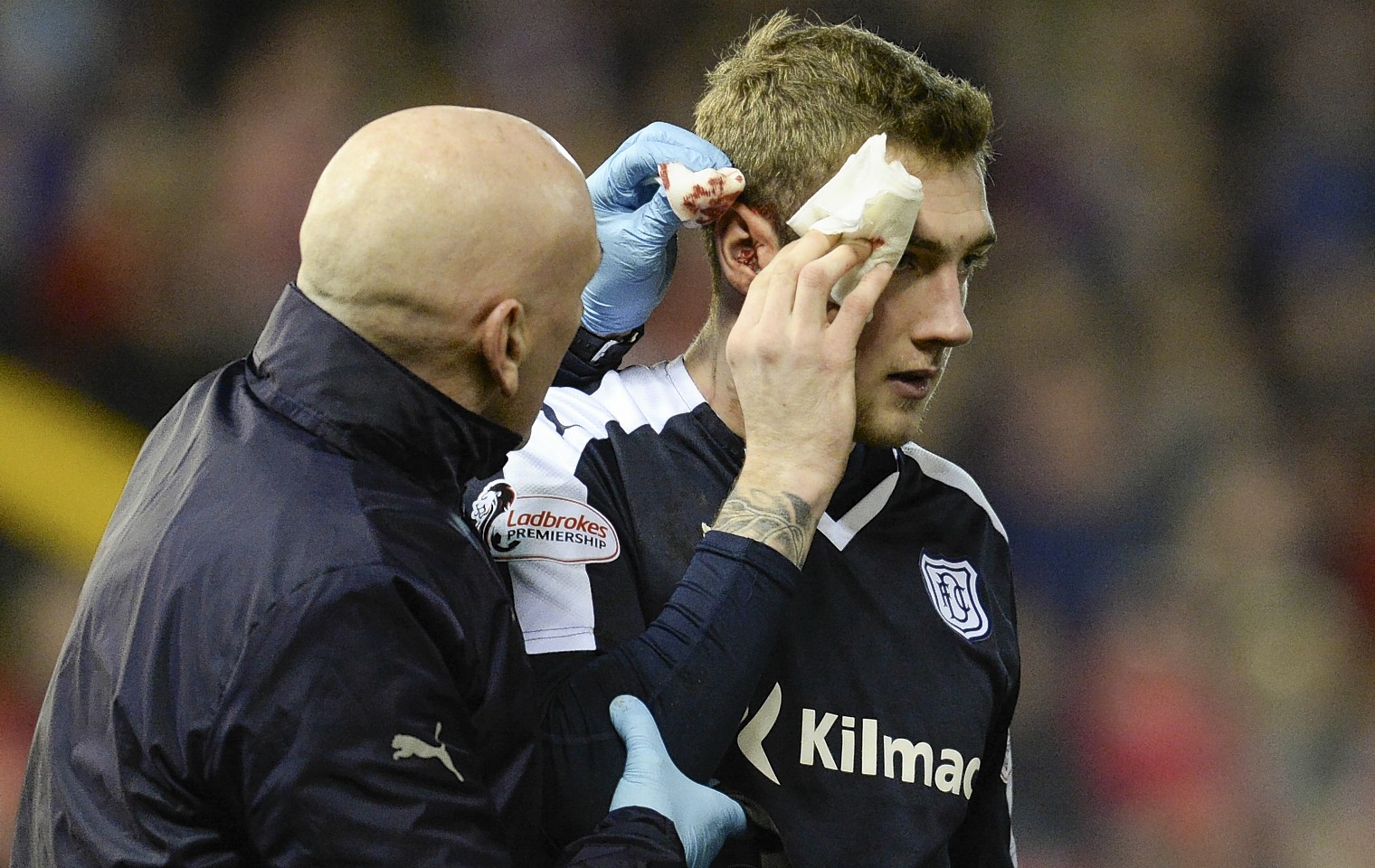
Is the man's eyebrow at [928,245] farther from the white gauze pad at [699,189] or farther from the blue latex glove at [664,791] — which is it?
the blue latex glove at [664,791]

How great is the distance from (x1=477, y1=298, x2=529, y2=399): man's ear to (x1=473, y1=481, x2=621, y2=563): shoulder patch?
24cm

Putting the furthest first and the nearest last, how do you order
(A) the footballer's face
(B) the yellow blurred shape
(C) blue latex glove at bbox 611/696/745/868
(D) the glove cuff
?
(B) the yellow blurred shape, (D) the glove cuff, (A) the footballer's face, (C) blue latex glove at bbox 611/696/745/868

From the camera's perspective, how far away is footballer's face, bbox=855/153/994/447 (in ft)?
5.43

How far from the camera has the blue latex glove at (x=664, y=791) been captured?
133 centimetres

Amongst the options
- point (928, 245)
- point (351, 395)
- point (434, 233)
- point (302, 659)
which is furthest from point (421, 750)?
point (928, 245)

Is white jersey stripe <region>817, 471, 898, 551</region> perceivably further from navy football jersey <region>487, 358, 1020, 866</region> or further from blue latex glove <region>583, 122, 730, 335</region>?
blue latex glove <region>583, 122, 730, 335</region>

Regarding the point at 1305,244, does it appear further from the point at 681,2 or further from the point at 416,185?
the point at 416,185

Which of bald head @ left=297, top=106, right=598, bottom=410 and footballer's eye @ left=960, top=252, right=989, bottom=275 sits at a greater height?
bald head @ left=297, top=106, right=598, bottom=410

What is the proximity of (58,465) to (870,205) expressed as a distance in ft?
8.70

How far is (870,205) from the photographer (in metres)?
1.55

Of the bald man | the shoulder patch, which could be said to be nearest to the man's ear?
the bald man

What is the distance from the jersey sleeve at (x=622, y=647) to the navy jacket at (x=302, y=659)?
106mm

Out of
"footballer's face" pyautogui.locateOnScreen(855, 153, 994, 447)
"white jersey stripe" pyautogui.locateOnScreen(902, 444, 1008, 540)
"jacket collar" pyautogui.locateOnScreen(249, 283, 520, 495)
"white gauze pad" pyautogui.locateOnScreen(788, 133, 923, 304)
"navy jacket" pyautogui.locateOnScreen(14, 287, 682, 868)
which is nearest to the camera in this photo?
"navy jacket" pyautogui.locateOnScreen(14, 287, 682, 868)

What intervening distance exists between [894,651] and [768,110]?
674mm
